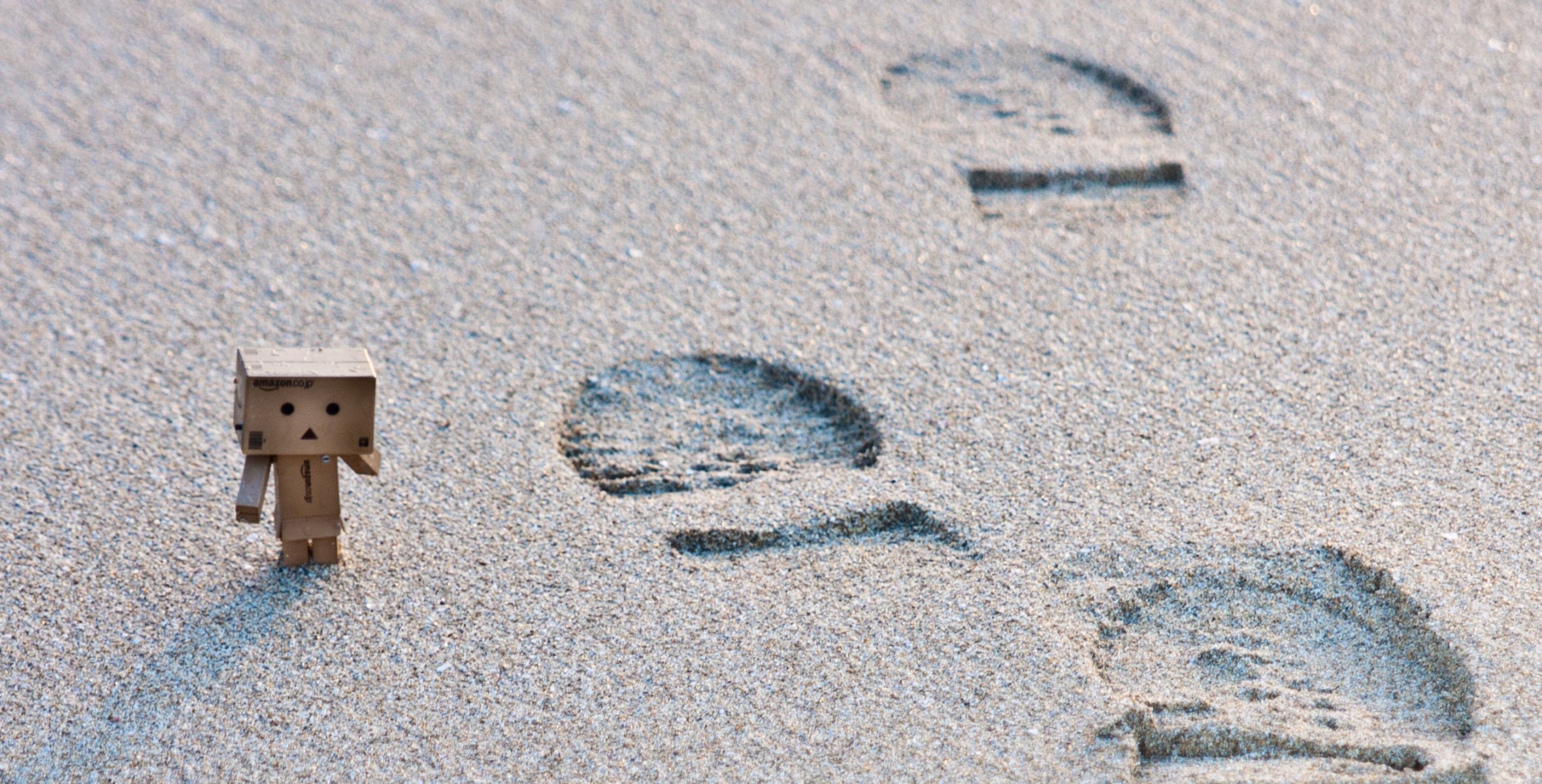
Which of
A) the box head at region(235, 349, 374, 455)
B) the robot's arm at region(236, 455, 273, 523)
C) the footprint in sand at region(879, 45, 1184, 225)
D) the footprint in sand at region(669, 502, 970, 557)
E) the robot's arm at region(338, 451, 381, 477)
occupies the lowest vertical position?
the footprint in sand at region(669, 502, 970, 557)

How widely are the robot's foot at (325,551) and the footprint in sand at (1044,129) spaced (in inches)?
67.1

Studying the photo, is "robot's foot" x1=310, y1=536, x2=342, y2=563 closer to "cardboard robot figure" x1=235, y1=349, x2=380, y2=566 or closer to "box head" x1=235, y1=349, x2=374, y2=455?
"cardboard robot figure" x1=235, y1=349, x2=380, y2=566

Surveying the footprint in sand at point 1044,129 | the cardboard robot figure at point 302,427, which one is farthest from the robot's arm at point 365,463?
the footprint in sand at point 1044,129

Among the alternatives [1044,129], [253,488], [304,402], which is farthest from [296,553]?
[1044,129]

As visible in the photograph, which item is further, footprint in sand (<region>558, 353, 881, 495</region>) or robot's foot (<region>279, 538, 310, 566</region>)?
footprint in sand (<region>558, 353, 881, 495</region>)

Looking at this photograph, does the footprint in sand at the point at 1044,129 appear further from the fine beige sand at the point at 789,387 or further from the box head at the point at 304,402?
the box head at the point at 304,402

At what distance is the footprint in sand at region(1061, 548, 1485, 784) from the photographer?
1.86 metres

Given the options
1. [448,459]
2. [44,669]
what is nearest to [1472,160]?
[448,459]

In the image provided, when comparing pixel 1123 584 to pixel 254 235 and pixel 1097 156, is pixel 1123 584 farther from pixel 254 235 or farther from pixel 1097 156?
pixel 254 235

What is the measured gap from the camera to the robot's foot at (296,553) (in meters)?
2.22

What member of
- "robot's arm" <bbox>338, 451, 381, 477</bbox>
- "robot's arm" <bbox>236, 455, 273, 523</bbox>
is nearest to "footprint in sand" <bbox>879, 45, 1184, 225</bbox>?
"robot's arm" <bbox>338, 451, 381, 477</bbox>

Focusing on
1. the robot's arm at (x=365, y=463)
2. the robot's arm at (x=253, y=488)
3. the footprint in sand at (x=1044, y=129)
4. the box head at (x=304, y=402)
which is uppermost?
the footprint in sand at (x=1044, y=129)

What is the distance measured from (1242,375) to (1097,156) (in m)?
0.86

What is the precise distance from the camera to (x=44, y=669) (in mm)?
2021
